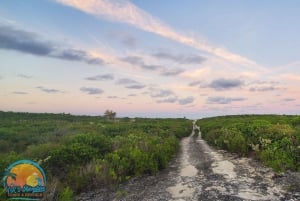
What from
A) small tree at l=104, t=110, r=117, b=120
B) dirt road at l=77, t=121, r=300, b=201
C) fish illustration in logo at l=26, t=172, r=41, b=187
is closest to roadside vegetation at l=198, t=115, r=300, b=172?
dirt road at l=77, t=121, r=300, b=201

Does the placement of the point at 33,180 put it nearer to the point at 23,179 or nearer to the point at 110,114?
the point at 23,179

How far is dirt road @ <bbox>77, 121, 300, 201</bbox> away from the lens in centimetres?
1142

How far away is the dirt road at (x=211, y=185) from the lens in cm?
1142

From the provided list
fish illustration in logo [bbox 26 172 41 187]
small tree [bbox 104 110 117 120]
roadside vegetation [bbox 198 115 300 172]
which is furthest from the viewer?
small tree [bbox 104 110 117 120]

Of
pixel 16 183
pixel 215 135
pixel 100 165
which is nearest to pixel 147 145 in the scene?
pixel 100 165

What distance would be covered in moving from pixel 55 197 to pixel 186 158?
12.5 metres

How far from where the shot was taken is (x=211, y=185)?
42.7 feet

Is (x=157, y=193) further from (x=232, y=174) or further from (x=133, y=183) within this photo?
(x=232, y=174)

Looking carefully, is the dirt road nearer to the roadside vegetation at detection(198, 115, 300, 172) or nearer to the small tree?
the roadside vegetation at detection(198, 115, 300, 172)

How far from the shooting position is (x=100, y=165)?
13.7 meters

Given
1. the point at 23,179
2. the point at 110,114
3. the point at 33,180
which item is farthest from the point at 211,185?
the point at 110,114

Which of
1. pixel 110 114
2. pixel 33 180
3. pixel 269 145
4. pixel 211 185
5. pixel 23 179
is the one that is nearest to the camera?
pixel 23 179

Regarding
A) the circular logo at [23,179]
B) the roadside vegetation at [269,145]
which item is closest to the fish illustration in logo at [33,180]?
the circular logo at [23,179]

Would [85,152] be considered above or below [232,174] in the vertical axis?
above
